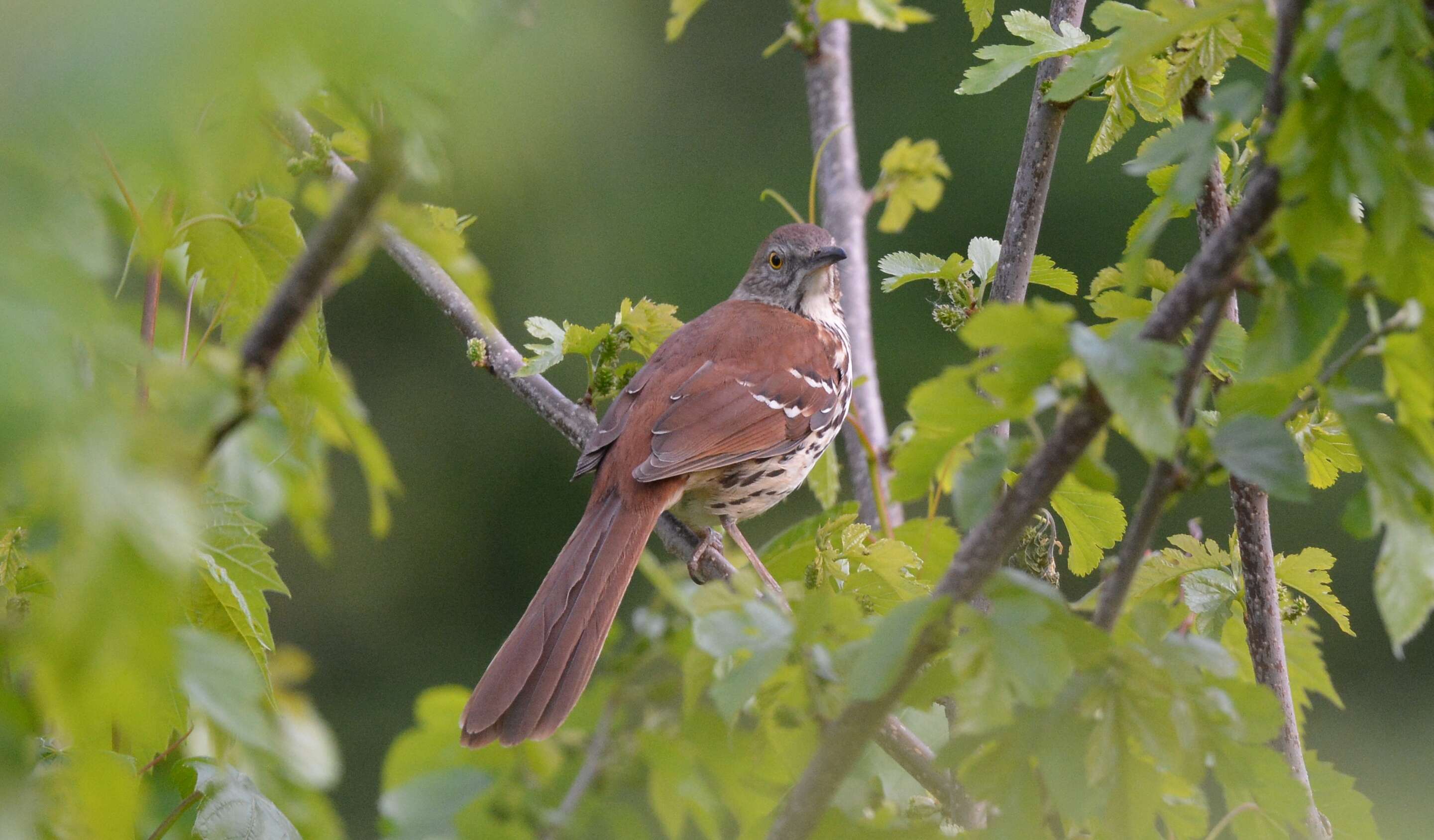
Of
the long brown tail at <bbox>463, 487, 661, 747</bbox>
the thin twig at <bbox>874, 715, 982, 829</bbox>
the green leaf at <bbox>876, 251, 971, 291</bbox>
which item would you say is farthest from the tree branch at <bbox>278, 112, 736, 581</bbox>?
the thin twig at <bbox>874, 715, 982, 829</bbox>

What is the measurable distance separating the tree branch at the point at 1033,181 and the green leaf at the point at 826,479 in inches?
23.4

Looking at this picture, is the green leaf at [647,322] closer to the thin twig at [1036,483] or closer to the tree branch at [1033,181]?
the tree branch at [1033,181]

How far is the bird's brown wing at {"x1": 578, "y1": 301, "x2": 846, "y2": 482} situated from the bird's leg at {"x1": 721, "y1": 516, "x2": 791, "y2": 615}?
185mm

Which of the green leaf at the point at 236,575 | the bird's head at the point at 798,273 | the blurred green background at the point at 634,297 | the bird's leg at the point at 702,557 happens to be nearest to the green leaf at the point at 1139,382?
the green leaf at the point at 236,575

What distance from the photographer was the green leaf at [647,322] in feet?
7.70

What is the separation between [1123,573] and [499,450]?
359 inches

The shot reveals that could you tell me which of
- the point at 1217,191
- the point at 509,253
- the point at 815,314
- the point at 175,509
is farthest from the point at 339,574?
the point at 175,509

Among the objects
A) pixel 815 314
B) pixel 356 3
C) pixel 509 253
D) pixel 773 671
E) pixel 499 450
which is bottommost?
pixel 499 450

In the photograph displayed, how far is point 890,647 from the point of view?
0.91 m

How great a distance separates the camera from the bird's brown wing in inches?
116

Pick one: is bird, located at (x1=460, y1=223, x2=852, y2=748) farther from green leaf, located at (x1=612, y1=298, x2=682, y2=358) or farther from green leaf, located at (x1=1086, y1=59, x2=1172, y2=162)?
green leaf, located at (x1=1086, y1=59, x2=1172, y2=162)

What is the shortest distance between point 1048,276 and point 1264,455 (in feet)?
4.11

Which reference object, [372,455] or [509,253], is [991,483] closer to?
[372,455]

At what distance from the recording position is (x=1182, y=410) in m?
0.97
